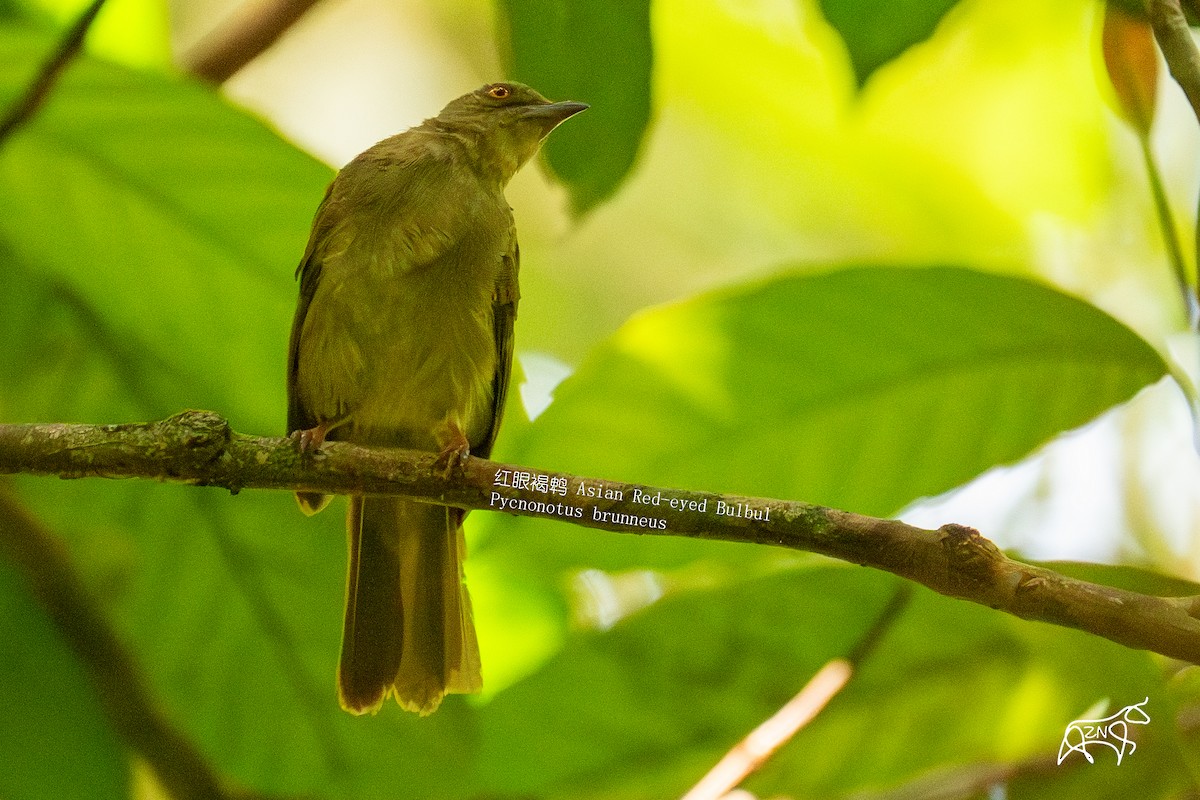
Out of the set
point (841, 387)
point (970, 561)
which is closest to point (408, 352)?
point (841, 387)

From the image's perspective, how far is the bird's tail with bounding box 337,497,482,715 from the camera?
2863mm

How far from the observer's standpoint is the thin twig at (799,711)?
107 inches

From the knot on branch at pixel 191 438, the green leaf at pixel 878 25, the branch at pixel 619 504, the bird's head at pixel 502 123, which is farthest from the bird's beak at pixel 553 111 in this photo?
the knot on branch at pixel 191 438

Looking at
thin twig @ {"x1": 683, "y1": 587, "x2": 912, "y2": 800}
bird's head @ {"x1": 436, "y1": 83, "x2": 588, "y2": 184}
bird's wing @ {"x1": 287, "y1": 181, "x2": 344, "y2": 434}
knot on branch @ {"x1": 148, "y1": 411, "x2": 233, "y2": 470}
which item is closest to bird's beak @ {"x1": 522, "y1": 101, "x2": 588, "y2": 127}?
bird's head @ {"x1": 436, "y1": 83, "x2": 588, "y2": 184}

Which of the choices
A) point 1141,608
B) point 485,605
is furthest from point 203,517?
point 1141,608

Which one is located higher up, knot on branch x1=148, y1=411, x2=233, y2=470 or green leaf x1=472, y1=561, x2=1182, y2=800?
knot on branch x1=148, y1=411, x2=233, y2=470

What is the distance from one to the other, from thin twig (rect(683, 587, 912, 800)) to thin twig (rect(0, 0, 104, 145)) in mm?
1966

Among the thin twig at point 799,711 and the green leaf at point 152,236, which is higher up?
the green leaf at point 152,236

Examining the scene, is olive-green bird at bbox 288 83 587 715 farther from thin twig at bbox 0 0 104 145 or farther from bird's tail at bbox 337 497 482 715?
thin twig at bbox 0 0 104 145

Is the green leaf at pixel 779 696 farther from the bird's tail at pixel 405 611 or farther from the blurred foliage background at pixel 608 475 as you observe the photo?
the bird's tail at pixel 405 611

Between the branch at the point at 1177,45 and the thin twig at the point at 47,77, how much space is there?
190cm

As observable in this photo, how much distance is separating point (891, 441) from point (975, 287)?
0.39m
